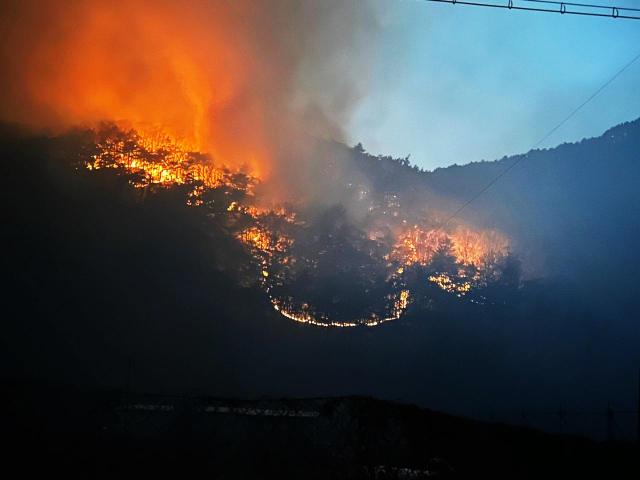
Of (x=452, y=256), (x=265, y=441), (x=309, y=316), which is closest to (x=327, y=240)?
(x=309, y=316)

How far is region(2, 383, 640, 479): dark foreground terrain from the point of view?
1149 cm

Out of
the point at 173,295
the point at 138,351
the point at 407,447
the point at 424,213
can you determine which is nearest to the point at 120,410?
the point at 407,447

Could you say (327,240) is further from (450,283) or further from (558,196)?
(558,196)

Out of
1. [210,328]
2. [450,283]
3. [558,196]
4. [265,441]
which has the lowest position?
[265,441]

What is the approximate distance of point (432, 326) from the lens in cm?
6812

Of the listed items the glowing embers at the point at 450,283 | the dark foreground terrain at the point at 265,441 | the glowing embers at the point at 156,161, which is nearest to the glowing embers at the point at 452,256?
the glowing embers at the point at 450,283

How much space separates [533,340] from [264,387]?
38985 mm

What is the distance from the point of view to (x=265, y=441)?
40.0 feet

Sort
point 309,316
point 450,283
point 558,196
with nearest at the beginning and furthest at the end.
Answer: point 309,316 → point 450,283 → point 558,196

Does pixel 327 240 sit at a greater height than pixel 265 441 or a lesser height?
greater

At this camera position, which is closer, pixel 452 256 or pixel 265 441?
pixel 265 441

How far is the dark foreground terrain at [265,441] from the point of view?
11.5 m

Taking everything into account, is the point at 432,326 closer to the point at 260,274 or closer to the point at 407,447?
the point at 260,274

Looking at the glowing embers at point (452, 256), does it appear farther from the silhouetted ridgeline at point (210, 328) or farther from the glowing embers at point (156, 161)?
the glowing embers at point (156, 161)
